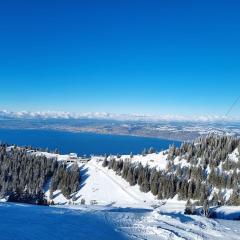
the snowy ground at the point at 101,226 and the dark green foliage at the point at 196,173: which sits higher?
the snowy ground at the point at 101,226

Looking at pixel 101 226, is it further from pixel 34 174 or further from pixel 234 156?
pixel 34 174

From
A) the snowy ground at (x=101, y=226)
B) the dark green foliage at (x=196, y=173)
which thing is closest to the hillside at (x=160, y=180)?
the dark green foliage at (x=196, y=173)

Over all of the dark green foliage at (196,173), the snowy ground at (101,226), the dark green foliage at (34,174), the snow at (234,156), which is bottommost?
the dark green foliage at (34,174)

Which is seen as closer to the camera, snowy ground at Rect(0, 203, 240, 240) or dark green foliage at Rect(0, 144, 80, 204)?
snowy ground at Rect(0, 203, 240, 240)

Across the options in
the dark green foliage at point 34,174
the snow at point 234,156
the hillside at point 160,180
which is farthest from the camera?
the snow at point 234,156

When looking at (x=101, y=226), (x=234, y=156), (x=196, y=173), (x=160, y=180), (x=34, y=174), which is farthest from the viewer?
(x=34, y=174)

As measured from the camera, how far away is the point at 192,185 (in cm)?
11381

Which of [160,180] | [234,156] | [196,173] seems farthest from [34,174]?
[234,156]

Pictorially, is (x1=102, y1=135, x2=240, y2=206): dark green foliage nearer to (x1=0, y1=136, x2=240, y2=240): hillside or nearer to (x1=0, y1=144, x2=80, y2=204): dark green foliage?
(x1=0, y1=136, x2=240, y2=240): hillside

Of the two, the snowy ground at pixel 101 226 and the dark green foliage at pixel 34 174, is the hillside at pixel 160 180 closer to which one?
the dark green foliage at pixel 34 174

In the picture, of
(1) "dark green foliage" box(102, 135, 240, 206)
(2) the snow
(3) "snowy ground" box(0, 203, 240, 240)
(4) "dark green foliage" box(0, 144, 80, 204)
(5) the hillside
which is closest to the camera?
(3) "snowy ground" box(0, 203, 240, 240)

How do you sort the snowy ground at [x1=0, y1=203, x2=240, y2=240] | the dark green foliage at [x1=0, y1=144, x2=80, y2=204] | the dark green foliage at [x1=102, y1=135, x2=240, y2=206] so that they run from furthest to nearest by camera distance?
1. the dark green foliage at [x1=0, y1=144, x2=80, y2=204]
2. the dark green foliage at [x1=102, y1=135, x2=240, y2=206]
3. the snowy ground at [x1=0, y1=203, x2=240, y2=240]

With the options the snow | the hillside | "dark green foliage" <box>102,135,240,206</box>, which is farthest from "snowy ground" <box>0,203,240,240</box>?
the snow

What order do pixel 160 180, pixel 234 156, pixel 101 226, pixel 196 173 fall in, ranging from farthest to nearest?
pixel 234 156, pixel 196 173, pixel 160 180, pixel 101 226
